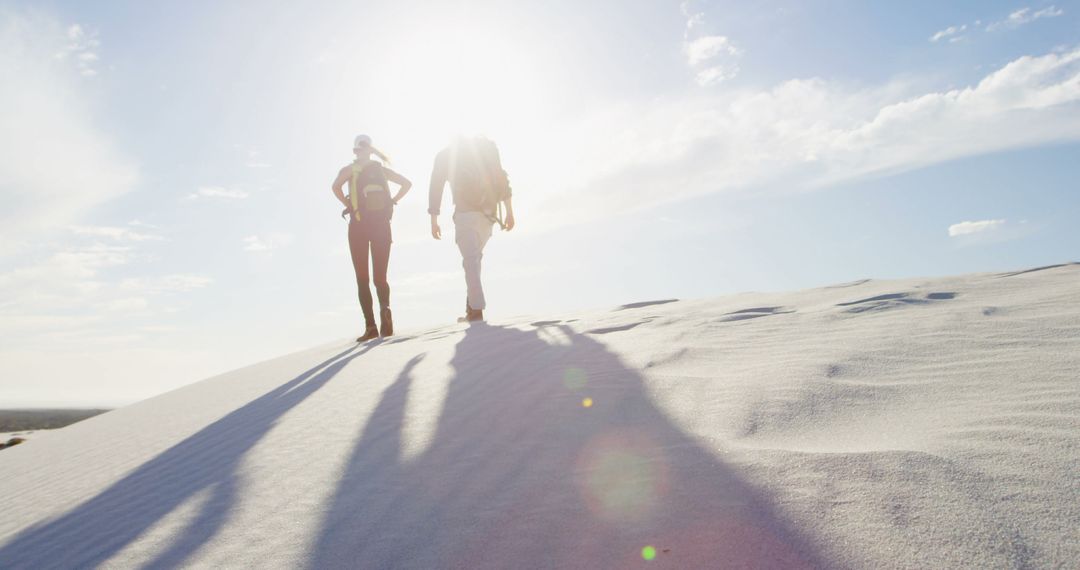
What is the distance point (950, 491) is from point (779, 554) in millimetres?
407

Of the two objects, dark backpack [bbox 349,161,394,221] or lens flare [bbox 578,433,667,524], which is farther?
dark backpack [bbox 349,161,394,221]

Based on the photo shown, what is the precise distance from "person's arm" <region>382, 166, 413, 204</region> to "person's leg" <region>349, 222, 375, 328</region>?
519 millimetres

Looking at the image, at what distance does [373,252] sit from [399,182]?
0.85 m

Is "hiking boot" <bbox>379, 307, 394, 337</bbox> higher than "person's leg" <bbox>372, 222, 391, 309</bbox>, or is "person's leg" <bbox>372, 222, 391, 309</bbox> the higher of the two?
"person's leg" <bbox>372, 222, 391, 309</bbox>

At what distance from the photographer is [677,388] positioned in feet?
7.80

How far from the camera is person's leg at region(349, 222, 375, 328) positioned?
20.8 ft

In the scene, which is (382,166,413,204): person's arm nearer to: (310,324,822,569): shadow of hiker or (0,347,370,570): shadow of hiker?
(0,347,370,570): shadow of hiker

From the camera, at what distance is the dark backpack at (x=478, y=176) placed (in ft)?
21.5

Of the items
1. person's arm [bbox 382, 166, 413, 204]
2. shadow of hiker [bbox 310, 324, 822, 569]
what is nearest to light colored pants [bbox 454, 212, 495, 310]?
person's arm [bbox 382, 166, 413, 204]

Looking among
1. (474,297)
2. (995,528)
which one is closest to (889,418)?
(995,528)

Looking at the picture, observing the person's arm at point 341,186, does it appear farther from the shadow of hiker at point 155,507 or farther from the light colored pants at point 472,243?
the shadow of hiker at point 155,507

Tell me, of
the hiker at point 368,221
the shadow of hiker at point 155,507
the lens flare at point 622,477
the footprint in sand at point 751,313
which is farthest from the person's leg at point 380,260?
the lens flare at point 622,477

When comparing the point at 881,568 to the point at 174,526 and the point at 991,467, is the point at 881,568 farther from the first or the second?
the point at 174,526

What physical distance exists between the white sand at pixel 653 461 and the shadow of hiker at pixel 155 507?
1 centimetres
